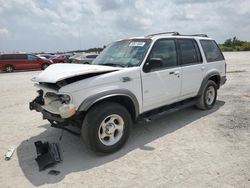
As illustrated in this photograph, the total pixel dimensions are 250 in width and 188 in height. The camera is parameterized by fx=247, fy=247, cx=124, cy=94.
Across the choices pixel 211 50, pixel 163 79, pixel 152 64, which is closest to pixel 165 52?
pixel 163 79

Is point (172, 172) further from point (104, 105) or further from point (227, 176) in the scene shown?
point (104, 105)

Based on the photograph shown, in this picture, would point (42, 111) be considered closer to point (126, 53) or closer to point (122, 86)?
point (122, 86)

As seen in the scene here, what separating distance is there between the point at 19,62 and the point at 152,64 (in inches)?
781

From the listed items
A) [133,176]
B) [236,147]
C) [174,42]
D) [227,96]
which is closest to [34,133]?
[133,176]

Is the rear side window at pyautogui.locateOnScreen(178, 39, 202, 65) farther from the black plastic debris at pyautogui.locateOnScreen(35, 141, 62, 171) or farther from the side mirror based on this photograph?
the black plastic debris at pyautogui.locateOnScreen(35, 141, 62, 171)

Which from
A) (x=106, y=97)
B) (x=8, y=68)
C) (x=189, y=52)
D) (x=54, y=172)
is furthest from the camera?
(x=8, y=68)

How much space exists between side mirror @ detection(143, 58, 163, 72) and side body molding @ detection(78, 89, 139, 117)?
0.59m

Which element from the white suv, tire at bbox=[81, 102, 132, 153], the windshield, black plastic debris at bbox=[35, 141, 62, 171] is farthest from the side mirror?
black plastic debris at bbox=[35, 141, 62, 171]

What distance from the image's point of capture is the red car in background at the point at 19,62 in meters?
21.4

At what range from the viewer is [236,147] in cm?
423

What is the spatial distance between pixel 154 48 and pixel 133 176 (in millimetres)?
2488

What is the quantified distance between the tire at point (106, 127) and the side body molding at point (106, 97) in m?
0.16

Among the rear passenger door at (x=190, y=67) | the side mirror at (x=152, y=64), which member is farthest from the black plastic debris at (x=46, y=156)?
the rear passenger door at (x=190, y=67)

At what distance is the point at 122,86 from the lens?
13.9 feet
